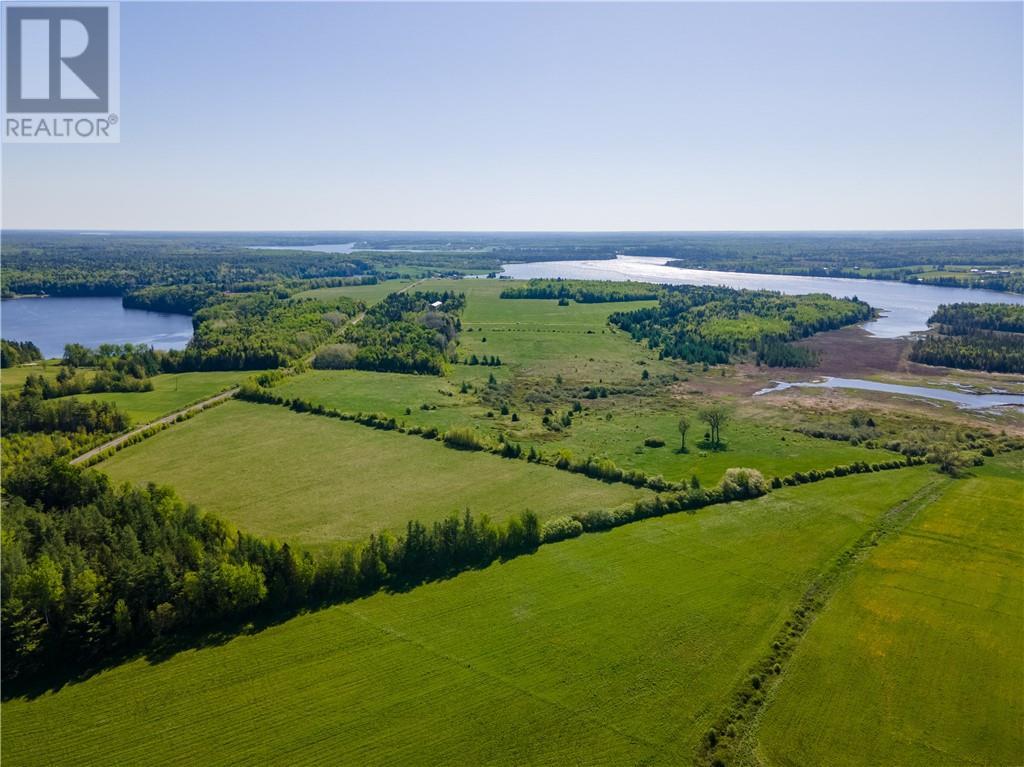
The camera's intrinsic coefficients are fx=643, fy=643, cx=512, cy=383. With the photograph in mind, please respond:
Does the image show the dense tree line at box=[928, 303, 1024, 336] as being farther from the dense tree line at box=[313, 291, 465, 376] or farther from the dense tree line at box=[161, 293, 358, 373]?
the dense tree line at box=[161, 293, 358, 373]

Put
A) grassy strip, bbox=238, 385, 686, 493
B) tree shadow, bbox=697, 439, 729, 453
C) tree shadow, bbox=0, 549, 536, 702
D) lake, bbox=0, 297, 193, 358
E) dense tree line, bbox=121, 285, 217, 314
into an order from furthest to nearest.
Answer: dense tree line, bbox=121, 285, 217, 314
lake, bbox=0, 297, 193, 358
tree shadow, bbox=697, 439, 729, 453
grassy strip, bbox=238, 385, 686, 493
tree shadow, bbox=0, 549, 536, 702

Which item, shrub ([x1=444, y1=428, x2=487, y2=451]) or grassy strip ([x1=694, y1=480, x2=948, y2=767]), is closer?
grassy strip ([x1=694, y1=480, x2=948, y2=767])

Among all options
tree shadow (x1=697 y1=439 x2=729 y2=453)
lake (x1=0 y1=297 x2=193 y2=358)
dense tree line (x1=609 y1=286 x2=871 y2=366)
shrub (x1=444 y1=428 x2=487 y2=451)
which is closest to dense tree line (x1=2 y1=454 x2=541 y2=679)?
shrub (x1=444 y1=428 x2=487 y2=451)

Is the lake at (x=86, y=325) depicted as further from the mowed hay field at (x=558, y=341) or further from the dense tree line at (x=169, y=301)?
the mowed hay field at (x=558, y=341)

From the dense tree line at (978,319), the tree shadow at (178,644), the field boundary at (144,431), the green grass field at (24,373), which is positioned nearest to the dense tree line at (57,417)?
the field boundary at (144,431)

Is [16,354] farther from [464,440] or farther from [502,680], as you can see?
[502,680]

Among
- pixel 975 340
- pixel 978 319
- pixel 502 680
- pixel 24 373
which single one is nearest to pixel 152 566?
pixel 502 680

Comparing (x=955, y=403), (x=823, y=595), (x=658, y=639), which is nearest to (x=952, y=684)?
(x=823, y=595)
